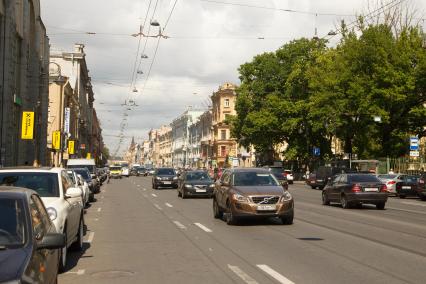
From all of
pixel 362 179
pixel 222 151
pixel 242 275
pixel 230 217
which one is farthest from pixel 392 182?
pixel 222 151

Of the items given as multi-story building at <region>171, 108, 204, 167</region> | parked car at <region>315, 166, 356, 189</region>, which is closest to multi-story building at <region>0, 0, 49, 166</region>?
parked car at <region>315, 166, 356, 189</region>

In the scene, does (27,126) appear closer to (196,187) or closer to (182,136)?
(196,187)

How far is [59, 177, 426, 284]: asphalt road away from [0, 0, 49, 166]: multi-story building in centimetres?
2088

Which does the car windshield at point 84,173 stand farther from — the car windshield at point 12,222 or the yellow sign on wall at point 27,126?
the car windshield at point 12,222

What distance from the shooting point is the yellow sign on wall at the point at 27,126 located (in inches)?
1241

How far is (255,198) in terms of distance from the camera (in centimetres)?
1593

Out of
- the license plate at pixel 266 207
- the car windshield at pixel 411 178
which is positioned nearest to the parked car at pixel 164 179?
the car windshield at pixel 411 178

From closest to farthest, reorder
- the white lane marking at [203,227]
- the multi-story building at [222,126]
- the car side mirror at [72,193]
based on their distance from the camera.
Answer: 1. the car side mirror at [72,193]
2. the white lane marking at [203,227]
3. the multi-story building at [222,126]

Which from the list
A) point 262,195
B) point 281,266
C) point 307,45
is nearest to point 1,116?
point 262,195

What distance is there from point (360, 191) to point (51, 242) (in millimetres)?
19462

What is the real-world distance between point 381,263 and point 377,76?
39395 mm

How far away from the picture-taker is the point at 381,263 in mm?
9672

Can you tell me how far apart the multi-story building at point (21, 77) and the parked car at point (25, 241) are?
1128 inches

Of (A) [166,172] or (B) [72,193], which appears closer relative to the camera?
(B) [72,193]
